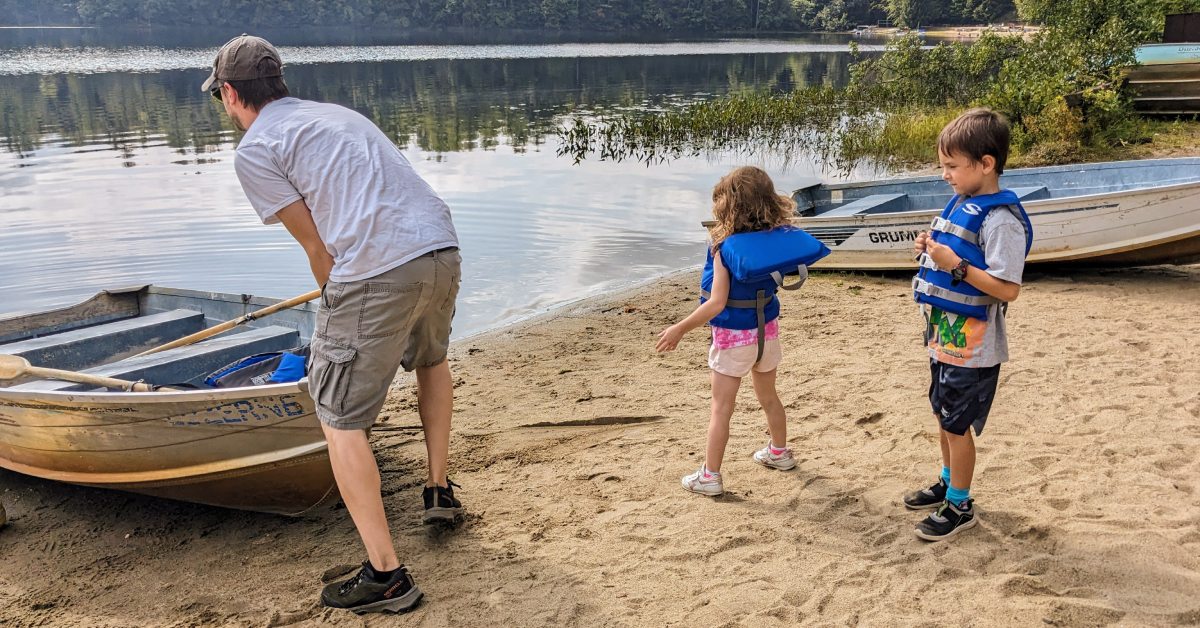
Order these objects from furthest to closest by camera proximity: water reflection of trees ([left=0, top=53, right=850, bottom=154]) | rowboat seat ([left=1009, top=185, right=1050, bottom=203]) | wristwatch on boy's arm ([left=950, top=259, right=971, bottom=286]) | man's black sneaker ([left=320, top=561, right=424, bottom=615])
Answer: water reflection of trees ([left=0, top=53, right=850, bottom=154]), rowboat seat ([left=1009, top=185, right=1050, bottom=203]), man's black sneaker ([left=320, top=561, right=424, bottom=615]), wristwatch on boy's arm ([left=950, top=259, right=971, bottom=286])

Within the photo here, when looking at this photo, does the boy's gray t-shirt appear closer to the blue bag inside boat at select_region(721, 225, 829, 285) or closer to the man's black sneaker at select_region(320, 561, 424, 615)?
the blue bag inside boat at select_region(721, 225, 829, 285)

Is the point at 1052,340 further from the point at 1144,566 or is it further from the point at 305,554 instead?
the point at 305,554

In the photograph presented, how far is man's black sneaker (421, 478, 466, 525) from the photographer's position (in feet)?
12.7

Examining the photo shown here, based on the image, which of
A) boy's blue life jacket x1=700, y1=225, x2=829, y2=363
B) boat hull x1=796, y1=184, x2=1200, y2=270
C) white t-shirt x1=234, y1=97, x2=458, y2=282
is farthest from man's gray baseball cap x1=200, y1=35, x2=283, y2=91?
boat hull x1=796, y1=184, x2=1200, y2=270

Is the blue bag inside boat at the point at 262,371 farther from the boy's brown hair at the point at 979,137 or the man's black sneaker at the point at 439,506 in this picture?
the boy's brown hair at the point at 979,137

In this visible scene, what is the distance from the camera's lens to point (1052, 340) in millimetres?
5887

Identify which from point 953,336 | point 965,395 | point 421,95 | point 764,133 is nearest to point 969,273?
point 953,336

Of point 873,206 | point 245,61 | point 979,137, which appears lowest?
point 873,206

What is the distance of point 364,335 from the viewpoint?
3.07m

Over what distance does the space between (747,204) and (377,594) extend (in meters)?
2.10

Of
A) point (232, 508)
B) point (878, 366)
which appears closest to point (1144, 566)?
point (878, 366)

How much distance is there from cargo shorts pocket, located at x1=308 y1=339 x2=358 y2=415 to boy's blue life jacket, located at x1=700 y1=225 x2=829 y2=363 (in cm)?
154

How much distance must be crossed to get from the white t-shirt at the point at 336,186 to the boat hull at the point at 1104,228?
604cm

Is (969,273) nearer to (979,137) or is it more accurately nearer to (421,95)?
(979,137)
